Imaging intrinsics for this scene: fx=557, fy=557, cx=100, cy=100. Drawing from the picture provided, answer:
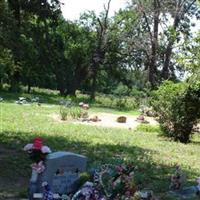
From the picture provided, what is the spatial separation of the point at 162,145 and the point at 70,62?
37.8m

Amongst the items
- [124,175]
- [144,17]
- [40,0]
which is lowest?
[124,175]

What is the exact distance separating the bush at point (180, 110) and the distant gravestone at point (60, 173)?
10.8 metres

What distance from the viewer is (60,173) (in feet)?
23.1

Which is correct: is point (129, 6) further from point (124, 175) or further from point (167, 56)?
point (124, 175)

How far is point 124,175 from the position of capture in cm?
669

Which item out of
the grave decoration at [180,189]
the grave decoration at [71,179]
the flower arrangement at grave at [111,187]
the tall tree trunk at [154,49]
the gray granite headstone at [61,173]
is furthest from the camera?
the tall tree trunk at [154,49]

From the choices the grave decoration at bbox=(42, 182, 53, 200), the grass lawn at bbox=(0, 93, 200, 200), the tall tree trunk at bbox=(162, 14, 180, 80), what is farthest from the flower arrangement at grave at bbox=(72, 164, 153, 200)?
the tall tree trunk at bbox=(162, 14, 180, 80)

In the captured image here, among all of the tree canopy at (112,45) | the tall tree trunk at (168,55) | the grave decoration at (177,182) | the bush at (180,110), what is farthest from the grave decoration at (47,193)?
the tall tree trunk at (168,55)

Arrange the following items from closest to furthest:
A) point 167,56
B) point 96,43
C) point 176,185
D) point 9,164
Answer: point 176,185
point 9,164
point 167,56
point 96,43

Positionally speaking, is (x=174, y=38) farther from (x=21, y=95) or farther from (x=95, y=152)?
(x=95, y=152)

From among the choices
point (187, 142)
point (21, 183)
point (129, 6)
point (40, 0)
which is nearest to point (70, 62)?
point (129, 6)

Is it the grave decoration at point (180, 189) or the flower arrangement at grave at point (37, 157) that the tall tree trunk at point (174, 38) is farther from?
the flower arrangement at grave at point (37, 157)

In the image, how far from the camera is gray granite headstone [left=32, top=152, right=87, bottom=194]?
22.8 feet

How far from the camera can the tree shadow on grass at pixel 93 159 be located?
370 inches
